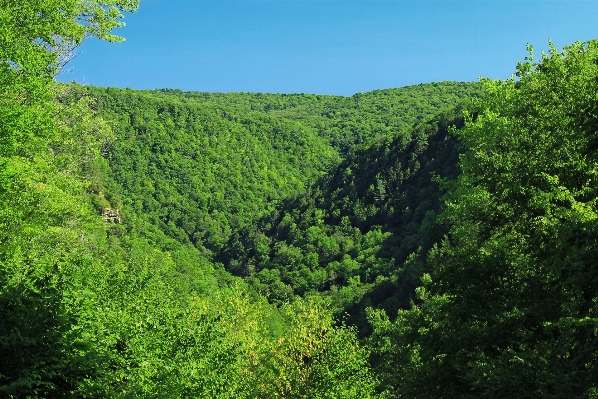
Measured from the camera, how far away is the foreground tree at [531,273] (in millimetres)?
10820

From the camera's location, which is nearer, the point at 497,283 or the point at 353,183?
the point at 497,283

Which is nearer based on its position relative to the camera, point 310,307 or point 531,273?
point 531,273

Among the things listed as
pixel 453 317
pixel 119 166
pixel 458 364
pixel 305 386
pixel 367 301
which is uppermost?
pixel 119 166

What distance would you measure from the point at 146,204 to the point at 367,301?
337ft

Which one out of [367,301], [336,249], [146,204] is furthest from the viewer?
[146,204]

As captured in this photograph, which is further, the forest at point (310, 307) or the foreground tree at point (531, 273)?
the foreground tree at point (531, 273)

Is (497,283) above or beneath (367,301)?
above

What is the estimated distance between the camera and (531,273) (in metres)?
14.4

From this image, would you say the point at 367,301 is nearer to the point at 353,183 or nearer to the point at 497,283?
the point at 353,183

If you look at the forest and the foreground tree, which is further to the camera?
the foreground tree

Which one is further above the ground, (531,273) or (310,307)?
(531,273)

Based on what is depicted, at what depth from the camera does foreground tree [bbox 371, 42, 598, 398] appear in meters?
10.8

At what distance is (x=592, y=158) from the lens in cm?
1209

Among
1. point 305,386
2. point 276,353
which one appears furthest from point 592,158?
point 276,353
